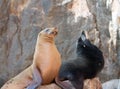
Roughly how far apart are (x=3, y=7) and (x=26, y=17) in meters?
0.49

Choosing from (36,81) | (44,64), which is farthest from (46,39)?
(36,81)

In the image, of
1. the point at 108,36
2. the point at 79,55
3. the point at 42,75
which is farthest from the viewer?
the point at 108,36

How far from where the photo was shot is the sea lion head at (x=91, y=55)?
488 centimetres

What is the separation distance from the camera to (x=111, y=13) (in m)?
7.37

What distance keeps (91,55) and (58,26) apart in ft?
9.01

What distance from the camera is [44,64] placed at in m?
4.25

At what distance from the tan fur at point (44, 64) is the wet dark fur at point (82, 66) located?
0.24m

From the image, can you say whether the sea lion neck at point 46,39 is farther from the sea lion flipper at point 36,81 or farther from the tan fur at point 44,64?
the sea lion flipper at point 36,81

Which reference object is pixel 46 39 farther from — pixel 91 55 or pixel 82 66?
pixel 91 55

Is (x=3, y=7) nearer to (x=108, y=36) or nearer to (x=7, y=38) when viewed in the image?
(x=7, y=38)

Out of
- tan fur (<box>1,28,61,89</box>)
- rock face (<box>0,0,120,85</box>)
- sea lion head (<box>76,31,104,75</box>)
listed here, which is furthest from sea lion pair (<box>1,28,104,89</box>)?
rock face (<box>0,0,120,85</box>)

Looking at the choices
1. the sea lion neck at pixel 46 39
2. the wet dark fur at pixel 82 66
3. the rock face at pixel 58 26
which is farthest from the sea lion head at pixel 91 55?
the rock face at pixel 58 26

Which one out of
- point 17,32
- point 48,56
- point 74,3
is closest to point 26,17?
point 17,32

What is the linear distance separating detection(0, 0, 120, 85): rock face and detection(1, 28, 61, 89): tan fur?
305 centimetres
